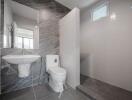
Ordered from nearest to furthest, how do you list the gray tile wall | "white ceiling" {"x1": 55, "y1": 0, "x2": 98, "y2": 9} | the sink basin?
the sink basin < the gray tile wall < "white ceiling" {"x1": 55, "y1": 0, "x2": 98, "y2": 9}

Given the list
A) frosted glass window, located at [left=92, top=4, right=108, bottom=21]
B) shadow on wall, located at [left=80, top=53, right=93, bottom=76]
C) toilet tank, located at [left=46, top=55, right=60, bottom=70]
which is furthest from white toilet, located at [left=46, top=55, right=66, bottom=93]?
frosted glass window, located at [left=92, top=4, right=108, bottom=21]

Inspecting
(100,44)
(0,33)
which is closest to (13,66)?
(0,33)

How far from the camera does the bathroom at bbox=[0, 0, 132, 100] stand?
1.66 m

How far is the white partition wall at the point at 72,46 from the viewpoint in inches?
→ 71.7

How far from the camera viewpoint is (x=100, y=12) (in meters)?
2.32

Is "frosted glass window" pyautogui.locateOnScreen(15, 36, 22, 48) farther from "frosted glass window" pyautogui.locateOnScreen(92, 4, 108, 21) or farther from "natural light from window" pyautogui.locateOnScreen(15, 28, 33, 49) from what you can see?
"frosted glass window" pyautogui.locateOnScreen(92, 4, 108, 21)

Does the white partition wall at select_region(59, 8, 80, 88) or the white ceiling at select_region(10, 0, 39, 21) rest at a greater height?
the white ceiling at select_region(10, 0, 39, 21)

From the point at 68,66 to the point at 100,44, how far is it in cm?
116

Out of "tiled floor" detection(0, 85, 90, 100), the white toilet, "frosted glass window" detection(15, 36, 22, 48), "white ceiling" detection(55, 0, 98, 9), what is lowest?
"tiled floor" detection(0, 85, 90, 100)

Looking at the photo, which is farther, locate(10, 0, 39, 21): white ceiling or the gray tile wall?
locate(10, 0, 39, 21): white ceiling

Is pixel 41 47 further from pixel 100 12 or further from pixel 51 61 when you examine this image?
pixel 100 12

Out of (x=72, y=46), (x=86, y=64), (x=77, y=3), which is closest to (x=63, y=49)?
(x=72, y=46)

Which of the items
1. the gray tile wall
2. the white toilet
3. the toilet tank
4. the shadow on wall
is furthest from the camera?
→ the shadow on wall

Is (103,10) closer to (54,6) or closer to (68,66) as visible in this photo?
(54,6)
